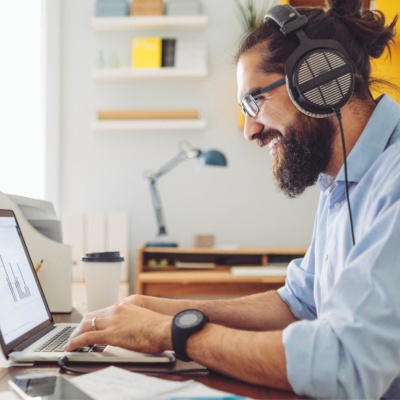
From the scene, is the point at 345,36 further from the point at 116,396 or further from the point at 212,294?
the point at 212,294

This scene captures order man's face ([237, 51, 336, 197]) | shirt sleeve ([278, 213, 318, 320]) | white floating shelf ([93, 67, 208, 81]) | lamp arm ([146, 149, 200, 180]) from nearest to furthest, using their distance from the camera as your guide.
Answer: man's face ([237, 51, 336, 197]), shirt sleeve ([278, 213, 318, 320]), lamp arm ([146, 149, 200, 180]), white floating shelf ([93, 67, 208, 81])

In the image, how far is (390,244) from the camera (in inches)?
31.9

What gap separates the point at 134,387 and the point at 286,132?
2.16 feet

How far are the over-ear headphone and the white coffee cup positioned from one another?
0.58 meters

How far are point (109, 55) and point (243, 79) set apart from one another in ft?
8.10

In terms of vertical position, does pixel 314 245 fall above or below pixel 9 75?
below

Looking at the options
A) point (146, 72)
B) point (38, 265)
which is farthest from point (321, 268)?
point (146, 72)

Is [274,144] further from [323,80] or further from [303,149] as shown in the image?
[323,80]

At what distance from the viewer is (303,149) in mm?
1174

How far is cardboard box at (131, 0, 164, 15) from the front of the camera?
3.42 metres

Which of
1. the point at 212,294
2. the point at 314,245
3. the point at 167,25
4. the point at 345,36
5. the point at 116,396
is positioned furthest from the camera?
the point at 167,25

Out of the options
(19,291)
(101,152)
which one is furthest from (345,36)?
(101,152)

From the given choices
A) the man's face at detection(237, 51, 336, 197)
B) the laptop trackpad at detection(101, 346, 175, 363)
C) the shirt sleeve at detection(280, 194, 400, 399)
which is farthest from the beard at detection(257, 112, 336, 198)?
the laptop trackpad at detection(101, 346, 175, 363)

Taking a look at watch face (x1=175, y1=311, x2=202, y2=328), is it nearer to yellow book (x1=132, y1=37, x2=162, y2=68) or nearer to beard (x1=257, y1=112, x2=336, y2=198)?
beard (x1=257, y1=112, x2=336, y2=198)
